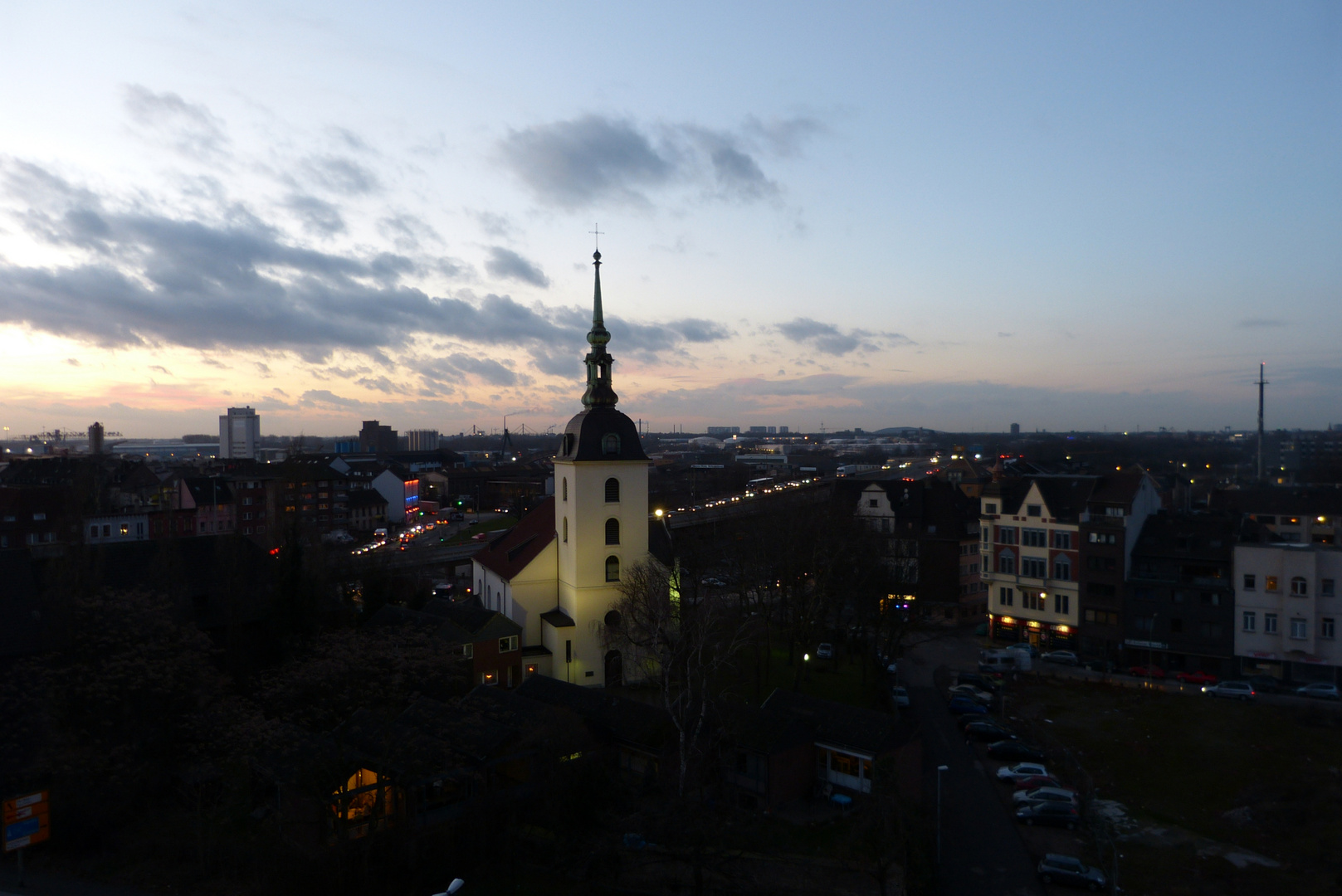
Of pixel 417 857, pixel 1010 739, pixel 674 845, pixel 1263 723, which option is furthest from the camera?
pixel 1263 723

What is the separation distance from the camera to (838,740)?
26016mm

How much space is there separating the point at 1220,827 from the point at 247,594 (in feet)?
135

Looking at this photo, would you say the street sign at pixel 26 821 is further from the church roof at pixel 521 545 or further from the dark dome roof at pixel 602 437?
the dark dome roof at pixel 602 437

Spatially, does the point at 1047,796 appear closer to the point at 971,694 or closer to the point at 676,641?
the point at 971,694

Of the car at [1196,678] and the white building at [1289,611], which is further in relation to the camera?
the car at [1196,678]

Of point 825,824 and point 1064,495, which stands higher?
point 1064,495

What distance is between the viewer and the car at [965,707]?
35844mm

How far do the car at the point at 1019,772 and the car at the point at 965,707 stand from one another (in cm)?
649

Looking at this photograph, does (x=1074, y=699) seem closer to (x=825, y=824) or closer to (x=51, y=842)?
(x=825, y=824)

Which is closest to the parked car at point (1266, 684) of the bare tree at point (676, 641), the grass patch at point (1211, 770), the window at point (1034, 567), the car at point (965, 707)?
the grass patch at point (1211, 770)

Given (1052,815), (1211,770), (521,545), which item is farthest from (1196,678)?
(521,545)

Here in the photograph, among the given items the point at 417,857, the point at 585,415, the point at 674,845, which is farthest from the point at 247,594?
the point at 674,845

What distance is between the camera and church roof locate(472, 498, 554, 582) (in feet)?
131

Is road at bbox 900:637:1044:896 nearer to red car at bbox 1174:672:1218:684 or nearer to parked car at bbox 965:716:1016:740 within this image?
parked car at bbox 965:716:1016:740
